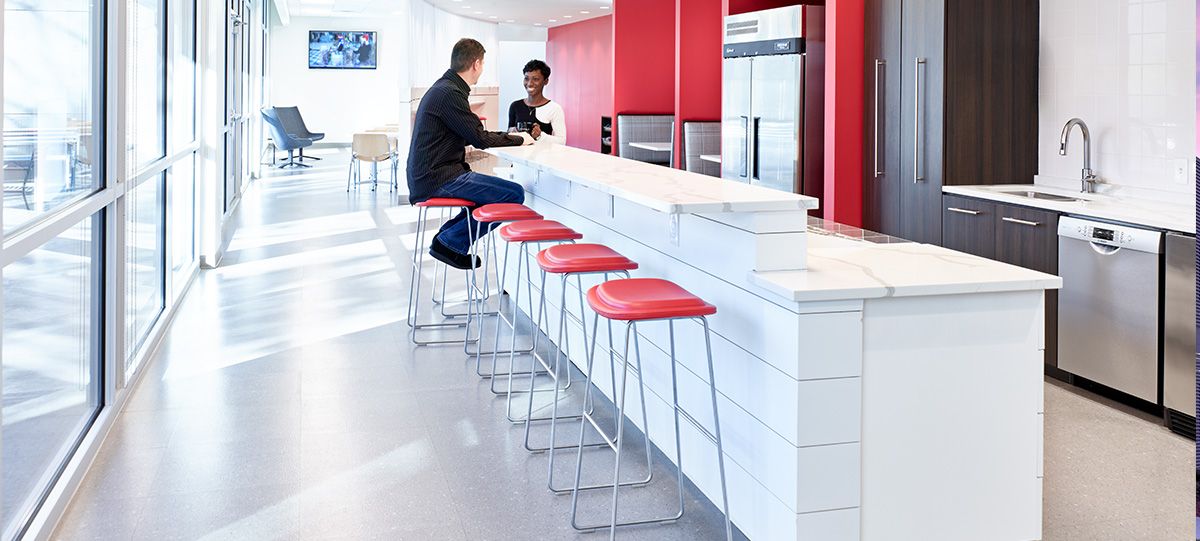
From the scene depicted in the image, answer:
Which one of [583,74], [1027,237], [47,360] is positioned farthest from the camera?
[583,74]

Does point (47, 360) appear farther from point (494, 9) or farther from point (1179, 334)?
point (494, 9)

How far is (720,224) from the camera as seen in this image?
10.7 feet

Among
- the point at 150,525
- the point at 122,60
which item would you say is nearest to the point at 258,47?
the point at 122,60

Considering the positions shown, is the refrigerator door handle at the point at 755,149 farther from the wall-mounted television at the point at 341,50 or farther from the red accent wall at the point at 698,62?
the wall-mounted television at the point at 341,50

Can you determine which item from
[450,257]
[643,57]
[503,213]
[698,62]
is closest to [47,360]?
[503,213]

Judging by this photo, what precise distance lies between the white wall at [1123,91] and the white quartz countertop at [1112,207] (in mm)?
109

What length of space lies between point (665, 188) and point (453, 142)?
252 centimetres

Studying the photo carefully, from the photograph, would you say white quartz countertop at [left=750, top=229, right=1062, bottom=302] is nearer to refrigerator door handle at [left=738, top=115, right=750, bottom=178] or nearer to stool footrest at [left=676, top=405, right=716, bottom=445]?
Result: stool footrest at [left=676, top=405, right=716, bottom=445]

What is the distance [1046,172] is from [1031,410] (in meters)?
3.05

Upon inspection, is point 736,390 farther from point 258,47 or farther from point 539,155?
point 258,47

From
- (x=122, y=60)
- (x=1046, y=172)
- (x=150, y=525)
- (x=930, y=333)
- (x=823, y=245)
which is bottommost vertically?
(x=150, y=525)

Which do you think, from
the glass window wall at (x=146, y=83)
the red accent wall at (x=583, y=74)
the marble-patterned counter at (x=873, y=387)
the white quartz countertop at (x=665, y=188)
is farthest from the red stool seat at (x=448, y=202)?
the red accent wall at (x=583, y=74)

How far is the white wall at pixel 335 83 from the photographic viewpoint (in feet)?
83.1

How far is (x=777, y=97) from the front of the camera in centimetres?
690
